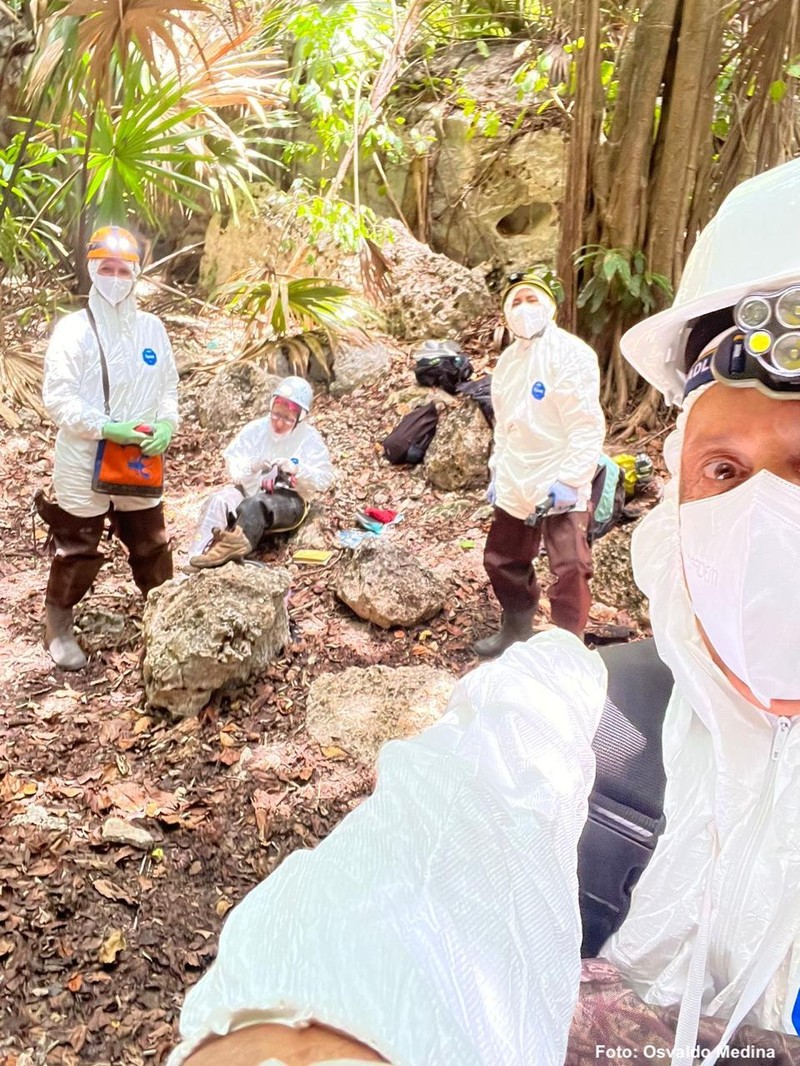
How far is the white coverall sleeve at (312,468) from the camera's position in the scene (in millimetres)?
4059

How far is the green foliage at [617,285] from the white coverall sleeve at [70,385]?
291 cm

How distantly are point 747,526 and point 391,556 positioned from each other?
109 inches

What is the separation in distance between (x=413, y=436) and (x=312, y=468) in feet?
3.58

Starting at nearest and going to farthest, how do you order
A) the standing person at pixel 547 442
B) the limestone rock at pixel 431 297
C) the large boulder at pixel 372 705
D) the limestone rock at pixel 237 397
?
the large boulder at pixel 372 705, the standing person at pixel 547 442, the limestone rock at pixel 237 397, the limestone rock at pixel 431 297

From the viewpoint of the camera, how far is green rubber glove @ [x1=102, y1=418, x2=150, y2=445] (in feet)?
9.38

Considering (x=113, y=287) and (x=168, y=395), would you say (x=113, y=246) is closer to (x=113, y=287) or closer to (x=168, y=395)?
(x=113, y=287)

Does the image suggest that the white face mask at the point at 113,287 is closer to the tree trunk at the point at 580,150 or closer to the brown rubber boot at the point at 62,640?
the brown rubber boot at the point at 62,640

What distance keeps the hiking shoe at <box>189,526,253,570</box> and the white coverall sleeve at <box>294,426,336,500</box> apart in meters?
0.74

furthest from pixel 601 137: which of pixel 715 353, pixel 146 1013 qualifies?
pixel 146 1013

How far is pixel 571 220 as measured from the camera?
4.58 meters

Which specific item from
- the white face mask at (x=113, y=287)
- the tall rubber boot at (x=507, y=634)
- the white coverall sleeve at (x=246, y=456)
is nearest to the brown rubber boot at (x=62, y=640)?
the white coverall sleeve at (x=246, y=456)

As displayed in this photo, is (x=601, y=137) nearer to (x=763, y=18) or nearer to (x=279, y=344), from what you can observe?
(x=763, y=18)

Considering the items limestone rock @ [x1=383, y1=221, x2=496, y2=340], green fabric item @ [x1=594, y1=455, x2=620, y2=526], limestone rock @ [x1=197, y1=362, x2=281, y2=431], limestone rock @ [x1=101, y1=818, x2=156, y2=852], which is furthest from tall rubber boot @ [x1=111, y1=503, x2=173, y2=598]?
limestone rock @ [x1=383, y1=221, x2=496, y2=340]

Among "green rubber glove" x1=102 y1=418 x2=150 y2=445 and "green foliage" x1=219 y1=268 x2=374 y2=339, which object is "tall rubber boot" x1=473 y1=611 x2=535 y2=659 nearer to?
"green rubber glove" x1=102 y1=418 x2=150 y2=445
